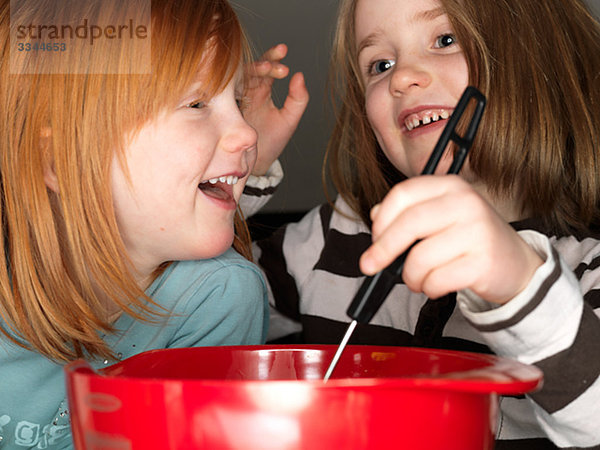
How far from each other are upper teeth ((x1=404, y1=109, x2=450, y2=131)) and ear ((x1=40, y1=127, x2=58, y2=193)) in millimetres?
521

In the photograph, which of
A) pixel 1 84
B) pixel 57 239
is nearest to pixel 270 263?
pixel 57 239

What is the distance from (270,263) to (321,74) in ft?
2.93

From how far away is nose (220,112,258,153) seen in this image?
0.91 metres

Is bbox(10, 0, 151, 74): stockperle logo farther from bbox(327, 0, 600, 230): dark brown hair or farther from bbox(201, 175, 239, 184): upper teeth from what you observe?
bbox(327, 0, 600, 230): dark brown hair

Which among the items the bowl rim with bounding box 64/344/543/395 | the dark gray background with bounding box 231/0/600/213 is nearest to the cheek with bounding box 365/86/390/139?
the bowl rim with bounding box 64/344/543/395

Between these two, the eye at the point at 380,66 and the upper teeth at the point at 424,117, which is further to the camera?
the eye at the point at 380,66

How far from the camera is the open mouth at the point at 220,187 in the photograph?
3.12 ft

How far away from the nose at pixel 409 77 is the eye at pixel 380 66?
90mm

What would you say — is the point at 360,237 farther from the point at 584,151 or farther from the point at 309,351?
the point at 309,351

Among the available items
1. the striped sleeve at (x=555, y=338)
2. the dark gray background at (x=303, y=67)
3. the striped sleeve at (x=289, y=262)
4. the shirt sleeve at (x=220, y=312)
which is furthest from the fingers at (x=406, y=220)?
the dark gray background at (x=303, y=67)

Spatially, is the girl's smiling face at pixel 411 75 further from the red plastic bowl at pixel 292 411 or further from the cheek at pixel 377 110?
the red plastic bowl at pixel 292 411

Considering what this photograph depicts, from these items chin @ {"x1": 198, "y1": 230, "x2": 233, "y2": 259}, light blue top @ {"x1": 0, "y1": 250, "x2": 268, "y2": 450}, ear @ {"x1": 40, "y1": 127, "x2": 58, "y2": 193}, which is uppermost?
ear @ {"x1": 40, "y1": 127, "x2": 58, "y2": 193}

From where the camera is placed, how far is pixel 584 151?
101 centimetres

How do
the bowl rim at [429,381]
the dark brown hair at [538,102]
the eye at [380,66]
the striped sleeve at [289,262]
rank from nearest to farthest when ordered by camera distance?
1. the bowl rim at [429,381]
2. the dark brown hair at [538,102]
3. the eye at [380,66]
4. the striped sleeve at [289,262]
